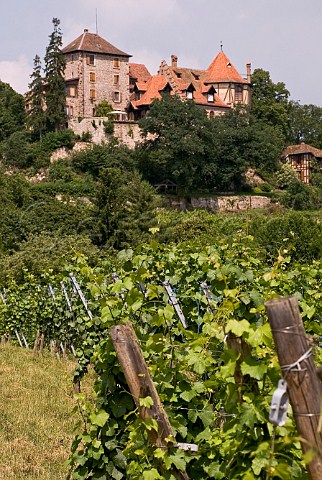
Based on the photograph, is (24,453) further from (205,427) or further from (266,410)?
(266,410)

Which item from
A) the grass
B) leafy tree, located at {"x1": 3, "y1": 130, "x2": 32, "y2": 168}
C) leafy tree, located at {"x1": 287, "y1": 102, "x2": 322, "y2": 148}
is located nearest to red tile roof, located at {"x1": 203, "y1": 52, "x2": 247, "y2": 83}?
leafy tree, located at {"x1": 287, "y1": 102, "x2": 322, "y2": 148}

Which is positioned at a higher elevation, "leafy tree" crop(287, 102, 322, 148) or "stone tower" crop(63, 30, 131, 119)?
"stone tower" crop(63, 30, 131, 119)

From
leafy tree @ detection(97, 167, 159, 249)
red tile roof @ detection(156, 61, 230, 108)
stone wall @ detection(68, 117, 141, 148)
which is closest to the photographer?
leafy tree @ detection(97, 167, 159, 249)

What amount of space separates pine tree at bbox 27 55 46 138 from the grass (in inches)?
1881

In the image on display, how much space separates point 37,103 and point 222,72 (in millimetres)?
19640

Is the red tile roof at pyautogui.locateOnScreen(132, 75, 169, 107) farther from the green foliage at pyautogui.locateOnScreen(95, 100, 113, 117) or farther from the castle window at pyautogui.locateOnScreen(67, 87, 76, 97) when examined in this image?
the castle window at pyautogui.locateOnScreen(67, 87, 76, 97)

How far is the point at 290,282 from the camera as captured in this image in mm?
7344

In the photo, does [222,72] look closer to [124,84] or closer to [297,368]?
[124,84]

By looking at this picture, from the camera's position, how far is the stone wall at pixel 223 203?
2244 inches

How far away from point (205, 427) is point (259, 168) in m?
61.1

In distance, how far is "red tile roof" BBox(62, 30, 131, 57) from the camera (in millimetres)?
67125

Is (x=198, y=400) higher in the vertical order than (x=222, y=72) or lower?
lower

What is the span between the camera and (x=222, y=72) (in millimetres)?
72875

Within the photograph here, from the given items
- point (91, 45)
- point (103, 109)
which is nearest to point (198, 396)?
point (103, 109)
